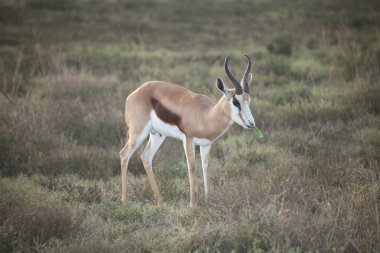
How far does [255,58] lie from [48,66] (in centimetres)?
626

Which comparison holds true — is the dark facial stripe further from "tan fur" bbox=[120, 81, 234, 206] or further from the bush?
the bush

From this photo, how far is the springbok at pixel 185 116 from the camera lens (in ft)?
22.1

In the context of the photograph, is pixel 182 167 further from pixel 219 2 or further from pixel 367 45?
pixel 219 2

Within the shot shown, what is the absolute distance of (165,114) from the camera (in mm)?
7105

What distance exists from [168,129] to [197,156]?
2167 mm

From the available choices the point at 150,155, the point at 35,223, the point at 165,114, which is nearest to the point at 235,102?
the point at 165,114

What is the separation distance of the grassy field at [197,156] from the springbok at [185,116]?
52cm

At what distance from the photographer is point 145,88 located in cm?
742

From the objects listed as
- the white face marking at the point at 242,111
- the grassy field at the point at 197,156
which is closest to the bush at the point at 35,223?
the grassy field at the point at 197,156

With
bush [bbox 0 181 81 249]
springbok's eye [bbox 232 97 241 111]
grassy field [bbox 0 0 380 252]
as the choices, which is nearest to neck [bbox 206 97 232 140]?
springbok's eye [bbox 232 97 241 111]

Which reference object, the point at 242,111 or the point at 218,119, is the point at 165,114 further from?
the point at 242,111

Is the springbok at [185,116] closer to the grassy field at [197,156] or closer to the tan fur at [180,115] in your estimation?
the tan fur at [180,115]

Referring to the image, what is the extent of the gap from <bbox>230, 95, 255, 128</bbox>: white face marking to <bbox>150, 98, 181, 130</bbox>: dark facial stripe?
828mm

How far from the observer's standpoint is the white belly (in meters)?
7.00
